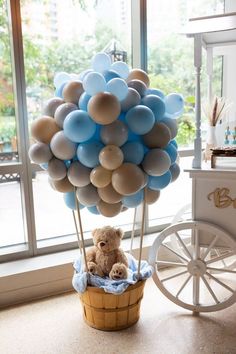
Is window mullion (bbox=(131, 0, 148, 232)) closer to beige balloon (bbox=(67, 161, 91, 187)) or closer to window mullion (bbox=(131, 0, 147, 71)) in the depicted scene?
window mullion (bbox=(131, 0, 147, 71))

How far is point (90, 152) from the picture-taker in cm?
165

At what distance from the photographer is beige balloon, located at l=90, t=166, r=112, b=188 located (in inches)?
65.6

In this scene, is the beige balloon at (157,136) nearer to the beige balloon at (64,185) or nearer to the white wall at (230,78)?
the beige balloon at (64,185)

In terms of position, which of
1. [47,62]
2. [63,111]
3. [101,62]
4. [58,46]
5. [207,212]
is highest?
[58,46]

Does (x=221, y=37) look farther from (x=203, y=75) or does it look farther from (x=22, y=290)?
(x=22, y=290)

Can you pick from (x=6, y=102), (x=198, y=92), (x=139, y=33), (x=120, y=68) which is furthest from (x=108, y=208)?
(x=139, y=33)

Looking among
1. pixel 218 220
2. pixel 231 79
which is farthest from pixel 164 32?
pixel 218 220

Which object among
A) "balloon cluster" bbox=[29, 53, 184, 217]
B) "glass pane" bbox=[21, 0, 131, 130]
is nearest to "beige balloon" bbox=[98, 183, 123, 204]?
"balloon cluster" bbox=[29, 53, 184, 217]

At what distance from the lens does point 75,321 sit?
2.12m

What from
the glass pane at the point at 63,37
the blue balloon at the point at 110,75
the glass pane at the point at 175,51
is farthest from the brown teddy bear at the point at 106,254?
the glass pane at the point at 175,51

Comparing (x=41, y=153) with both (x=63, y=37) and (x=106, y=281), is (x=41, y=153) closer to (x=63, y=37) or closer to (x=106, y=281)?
(x=106, y=281)

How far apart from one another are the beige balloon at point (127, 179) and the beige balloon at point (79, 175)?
0.13 m

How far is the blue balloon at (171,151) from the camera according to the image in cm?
186

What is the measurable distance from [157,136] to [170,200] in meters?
1.43
